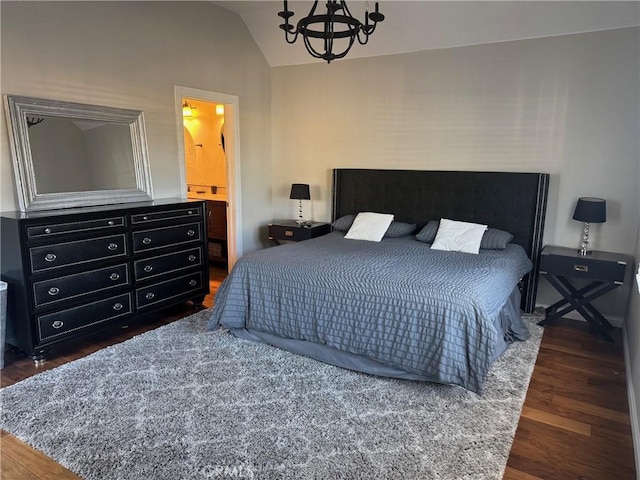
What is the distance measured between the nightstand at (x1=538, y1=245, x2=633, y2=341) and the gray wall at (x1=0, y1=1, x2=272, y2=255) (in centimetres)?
331

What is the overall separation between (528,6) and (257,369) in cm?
359

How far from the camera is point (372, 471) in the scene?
6.70 ft

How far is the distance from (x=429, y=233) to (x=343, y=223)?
100 cm

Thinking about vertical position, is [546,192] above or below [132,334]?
above

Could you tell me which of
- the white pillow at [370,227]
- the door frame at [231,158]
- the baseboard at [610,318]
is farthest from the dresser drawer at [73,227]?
the baseboard at [610,318]

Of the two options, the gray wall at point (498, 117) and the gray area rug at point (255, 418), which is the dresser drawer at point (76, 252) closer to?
the gray area rug at point (255, 418)

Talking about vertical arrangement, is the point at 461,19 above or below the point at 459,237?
above

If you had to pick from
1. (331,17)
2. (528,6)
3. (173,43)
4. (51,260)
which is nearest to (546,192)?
(528,6)

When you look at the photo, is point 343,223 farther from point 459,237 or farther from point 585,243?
point 585,243

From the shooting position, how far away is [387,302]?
9.34ft

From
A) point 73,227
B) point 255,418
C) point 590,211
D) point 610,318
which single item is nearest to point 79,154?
point 73,227

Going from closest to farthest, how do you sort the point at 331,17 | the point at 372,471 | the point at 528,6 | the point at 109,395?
the point at 372,471, the point at 331,17, the point at 109,395, the point at 528,6

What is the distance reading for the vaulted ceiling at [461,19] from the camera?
11.5 feet

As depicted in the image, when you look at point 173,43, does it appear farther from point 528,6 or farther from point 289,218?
point 528,6
